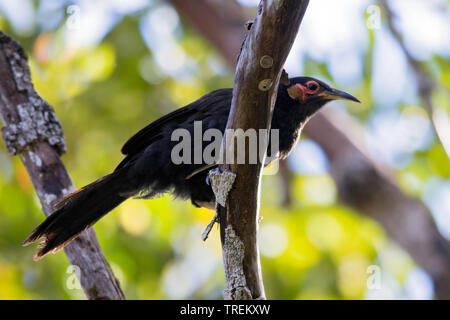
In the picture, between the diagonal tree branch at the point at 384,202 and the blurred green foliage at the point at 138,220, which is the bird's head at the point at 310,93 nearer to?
the diagonal tree branch at the point at 384,202

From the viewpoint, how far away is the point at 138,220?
611 cm

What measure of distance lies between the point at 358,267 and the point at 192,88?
320 cm

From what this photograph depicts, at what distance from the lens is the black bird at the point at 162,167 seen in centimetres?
371

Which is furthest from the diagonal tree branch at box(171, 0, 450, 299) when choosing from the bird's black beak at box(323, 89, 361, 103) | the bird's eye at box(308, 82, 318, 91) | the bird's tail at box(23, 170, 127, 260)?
the bird's tail at box(23, 170, 127, 260)

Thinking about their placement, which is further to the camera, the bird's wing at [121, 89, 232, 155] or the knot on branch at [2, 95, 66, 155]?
the bird's wing at [121, 89, 232, 155]

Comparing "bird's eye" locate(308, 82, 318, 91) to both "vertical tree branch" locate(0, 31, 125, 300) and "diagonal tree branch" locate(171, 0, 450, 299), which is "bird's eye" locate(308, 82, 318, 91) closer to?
"diagonal tree branch" locate(171, 0, 450, 299)

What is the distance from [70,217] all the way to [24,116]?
837mm

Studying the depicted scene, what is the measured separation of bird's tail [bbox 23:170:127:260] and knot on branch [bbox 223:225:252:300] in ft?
4.17

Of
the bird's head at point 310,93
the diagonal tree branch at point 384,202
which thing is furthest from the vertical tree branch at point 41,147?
the diagonal tree branch at point 384,202

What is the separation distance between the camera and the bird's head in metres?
4.45

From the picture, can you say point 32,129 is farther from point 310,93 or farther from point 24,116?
point 310,93

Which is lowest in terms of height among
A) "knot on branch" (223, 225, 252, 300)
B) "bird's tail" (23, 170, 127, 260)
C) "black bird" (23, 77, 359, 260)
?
"knot on branch" (223, 225, 252, 300)
